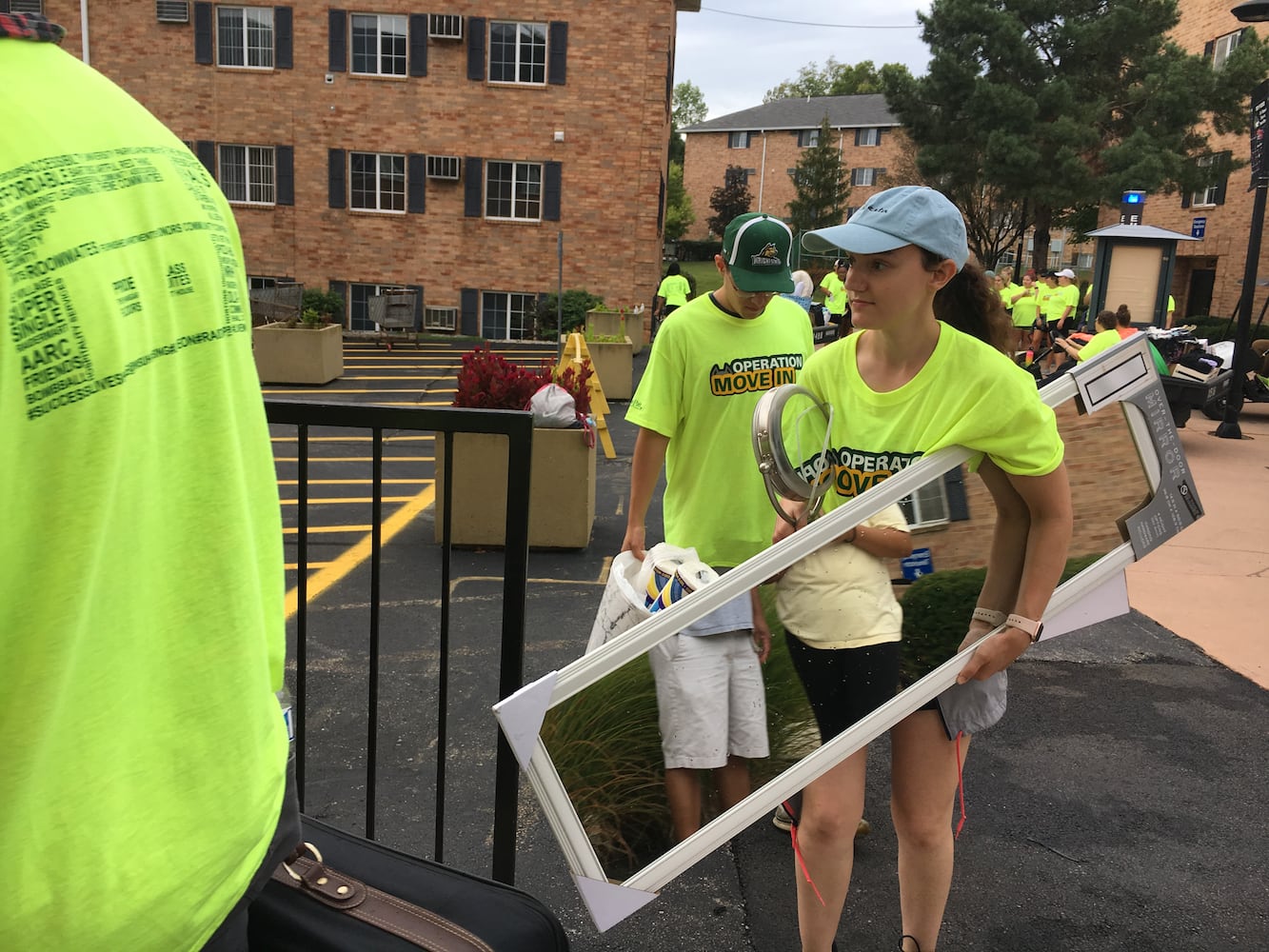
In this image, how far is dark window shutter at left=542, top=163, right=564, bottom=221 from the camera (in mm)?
23703

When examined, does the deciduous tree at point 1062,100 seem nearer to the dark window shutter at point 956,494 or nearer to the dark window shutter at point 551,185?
the dark window shutter at point 551,185

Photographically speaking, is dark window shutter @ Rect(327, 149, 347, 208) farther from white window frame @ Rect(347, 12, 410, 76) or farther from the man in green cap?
the man in green cap

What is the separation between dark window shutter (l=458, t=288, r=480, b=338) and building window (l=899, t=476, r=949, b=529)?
22668 mm

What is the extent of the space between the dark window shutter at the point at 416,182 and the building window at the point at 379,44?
6.20 ft

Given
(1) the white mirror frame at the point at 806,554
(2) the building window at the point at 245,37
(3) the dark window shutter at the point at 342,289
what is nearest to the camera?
(1) the white mirror frame at the point at 806,554

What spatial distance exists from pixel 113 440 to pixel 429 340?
22758 millimetres

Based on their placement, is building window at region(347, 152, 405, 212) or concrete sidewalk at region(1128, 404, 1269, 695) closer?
concrete sidewalk at region(1128, 404, 1269, 695)

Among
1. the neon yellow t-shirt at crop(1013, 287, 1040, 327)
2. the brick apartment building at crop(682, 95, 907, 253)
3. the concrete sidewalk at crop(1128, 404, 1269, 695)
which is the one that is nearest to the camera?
the concrete sidewalk at crop(1128, 404, 1269, 695)

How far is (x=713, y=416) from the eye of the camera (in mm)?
3488

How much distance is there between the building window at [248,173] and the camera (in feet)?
78.8

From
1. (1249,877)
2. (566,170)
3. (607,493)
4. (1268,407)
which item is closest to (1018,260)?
(566,170)

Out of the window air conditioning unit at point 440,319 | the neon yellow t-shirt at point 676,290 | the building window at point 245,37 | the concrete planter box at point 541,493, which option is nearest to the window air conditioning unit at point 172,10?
the building window at point 245,37

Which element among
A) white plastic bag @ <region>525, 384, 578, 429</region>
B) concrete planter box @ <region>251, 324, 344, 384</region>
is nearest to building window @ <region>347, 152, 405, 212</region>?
concrete planter box @ <region>251, 324, 344, 384</region>

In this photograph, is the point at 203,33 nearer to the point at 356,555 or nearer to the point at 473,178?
the point at 473,178
